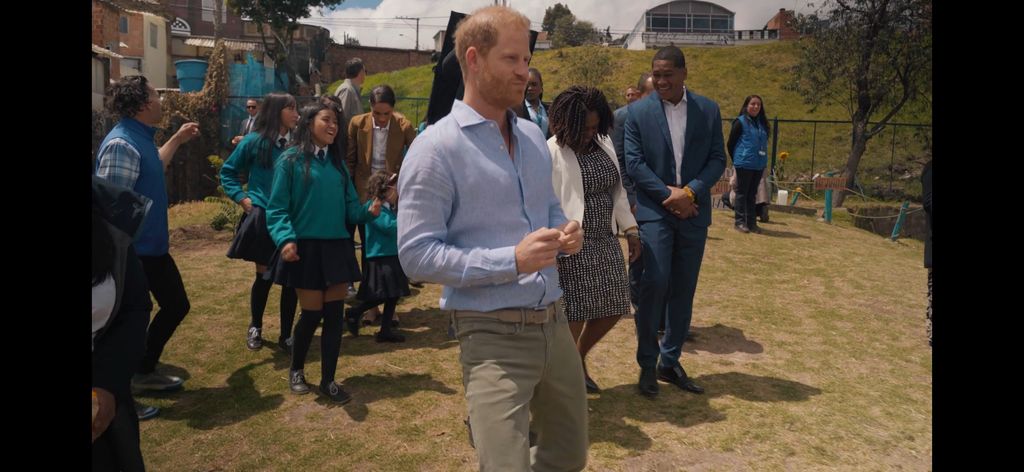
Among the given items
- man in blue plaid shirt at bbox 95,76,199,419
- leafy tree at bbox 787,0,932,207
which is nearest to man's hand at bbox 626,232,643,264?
man in blue plaid shirt at bbox 95,76,199,419

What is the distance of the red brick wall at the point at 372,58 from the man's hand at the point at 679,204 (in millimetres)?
54147

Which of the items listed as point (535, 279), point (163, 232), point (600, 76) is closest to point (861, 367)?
point (535, 279)

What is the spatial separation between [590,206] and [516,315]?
2.15 m

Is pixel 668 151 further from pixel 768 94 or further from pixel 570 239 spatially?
pixel 768 94

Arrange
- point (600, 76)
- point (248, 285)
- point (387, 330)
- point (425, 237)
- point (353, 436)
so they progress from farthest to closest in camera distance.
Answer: point (600, 76), point (248, 285), point (387, 330), point (353, 436), point (425, 237)

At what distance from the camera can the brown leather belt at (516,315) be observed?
2.47 m

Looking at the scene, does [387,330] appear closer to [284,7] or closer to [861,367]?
[861,367]

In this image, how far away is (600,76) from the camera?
29.9 meters

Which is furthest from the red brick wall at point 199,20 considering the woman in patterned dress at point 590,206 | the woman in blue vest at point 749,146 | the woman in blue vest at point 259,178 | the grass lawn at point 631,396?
the woman in patterned dress at point 590,206

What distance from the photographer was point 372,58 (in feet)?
197

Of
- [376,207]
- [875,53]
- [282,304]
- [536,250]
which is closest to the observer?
[536,250]

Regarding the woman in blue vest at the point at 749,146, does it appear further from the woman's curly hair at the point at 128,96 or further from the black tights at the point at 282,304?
the woman's curly hair at the point at 128,96

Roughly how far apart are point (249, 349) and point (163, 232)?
157 cm

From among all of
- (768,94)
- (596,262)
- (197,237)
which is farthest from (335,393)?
(768,94)
